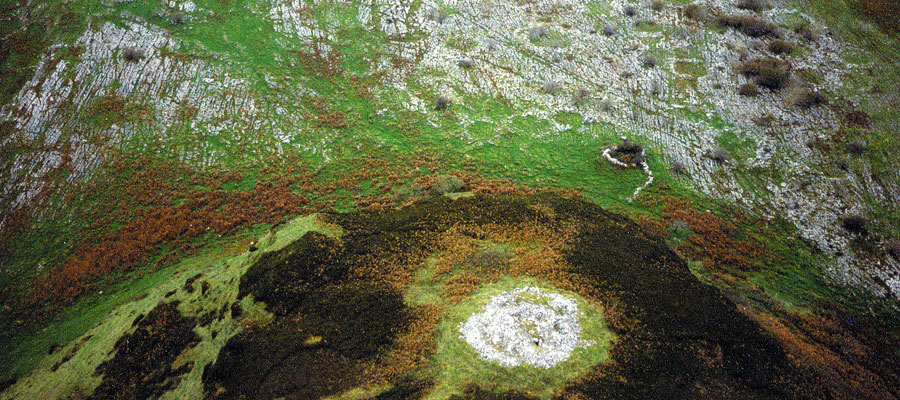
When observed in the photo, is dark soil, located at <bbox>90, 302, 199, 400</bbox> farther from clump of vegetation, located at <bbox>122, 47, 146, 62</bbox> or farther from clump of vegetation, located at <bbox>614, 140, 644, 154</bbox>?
clump of vegetation, located at <bbox>614, 140, 644, 154</bbox>

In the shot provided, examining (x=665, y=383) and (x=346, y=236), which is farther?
(x=346, y=236)

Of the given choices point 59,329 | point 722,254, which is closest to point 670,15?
point 722,254

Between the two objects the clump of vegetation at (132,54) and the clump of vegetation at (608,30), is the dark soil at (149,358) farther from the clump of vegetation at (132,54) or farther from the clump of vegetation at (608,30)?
the clump of vegetation at (608,30)

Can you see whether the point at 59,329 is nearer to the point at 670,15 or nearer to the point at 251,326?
the point at 251,326

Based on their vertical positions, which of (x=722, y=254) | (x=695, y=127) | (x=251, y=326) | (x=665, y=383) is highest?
(x=251, y=326)

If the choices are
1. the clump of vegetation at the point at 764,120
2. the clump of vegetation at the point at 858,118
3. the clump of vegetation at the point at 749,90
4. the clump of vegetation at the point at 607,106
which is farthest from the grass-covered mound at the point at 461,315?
the clump of vegetation at the point at 858,118

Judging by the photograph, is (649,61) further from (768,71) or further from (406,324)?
(406,324)
